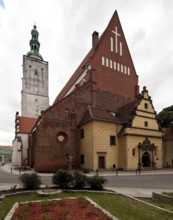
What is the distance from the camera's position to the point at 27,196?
9.91 m

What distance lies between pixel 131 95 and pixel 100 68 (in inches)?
346

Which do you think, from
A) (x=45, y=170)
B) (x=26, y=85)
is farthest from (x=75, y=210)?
(x=26, y=85)

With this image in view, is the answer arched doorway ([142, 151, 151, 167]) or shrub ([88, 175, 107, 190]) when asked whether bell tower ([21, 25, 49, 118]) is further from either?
shrub ([88, 175, 107, 190])

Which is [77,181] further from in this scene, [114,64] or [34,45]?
[34,45]

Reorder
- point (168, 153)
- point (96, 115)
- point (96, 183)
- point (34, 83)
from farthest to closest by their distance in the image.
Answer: point (34, 83), point (168, 153), point (96, 115), point (96, 183)

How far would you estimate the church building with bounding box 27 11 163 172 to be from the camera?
31312 mm

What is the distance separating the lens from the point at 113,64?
132 ft

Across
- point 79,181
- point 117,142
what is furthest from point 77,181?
point 117,142

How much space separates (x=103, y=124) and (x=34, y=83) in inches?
1561

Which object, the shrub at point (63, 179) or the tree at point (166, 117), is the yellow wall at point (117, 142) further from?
the shrub at point (63, 179)

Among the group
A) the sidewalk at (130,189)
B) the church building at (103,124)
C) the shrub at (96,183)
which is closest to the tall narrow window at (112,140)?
the church building at (103,124)

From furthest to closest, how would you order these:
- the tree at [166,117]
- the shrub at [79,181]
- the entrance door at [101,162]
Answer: the tree at [166,117] < the entrance door at [101,162] < the shrub at [79,181]

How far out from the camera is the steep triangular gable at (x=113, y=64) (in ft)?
125

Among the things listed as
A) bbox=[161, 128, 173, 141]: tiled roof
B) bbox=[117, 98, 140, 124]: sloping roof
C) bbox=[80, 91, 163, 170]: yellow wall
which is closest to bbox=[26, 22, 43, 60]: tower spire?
bbox=[117, 98, 140, 124]: sloping roof
